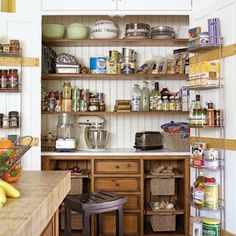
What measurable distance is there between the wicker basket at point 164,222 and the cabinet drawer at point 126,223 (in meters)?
0.16

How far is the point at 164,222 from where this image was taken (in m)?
3.40

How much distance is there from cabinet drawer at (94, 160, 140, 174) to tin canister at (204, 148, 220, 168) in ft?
2.43

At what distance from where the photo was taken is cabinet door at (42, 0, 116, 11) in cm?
337

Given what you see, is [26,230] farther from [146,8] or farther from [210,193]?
[146,8]

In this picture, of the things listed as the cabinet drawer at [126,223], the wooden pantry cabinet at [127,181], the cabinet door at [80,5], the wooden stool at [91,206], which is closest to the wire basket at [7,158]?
the wooden stool at [91,206]

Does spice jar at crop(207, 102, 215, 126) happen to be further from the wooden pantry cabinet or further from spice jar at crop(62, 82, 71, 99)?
spice jar at crop(62, 82, 71, 99)

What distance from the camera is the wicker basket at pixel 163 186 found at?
3.42m

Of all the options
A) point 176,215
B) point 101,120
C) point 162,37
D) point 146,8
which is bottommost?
point 176,215

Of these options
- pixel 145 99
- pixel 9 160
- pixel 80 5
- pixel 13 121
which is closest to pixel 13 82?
pixel 13 121

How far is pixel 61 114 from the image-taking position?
367 centimetres

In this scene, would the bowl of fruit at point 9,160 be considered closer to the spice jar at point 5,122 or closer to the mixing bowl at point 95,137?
the spice jar at point 5,122

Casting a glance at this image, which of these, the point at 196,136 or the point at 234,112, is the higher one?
the point at 234,112

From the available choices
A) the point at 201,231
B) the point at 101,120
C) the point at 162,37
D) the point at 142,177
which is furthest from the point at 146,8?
the point at 201,231

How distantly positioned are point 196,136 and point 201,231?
0.86 meters
